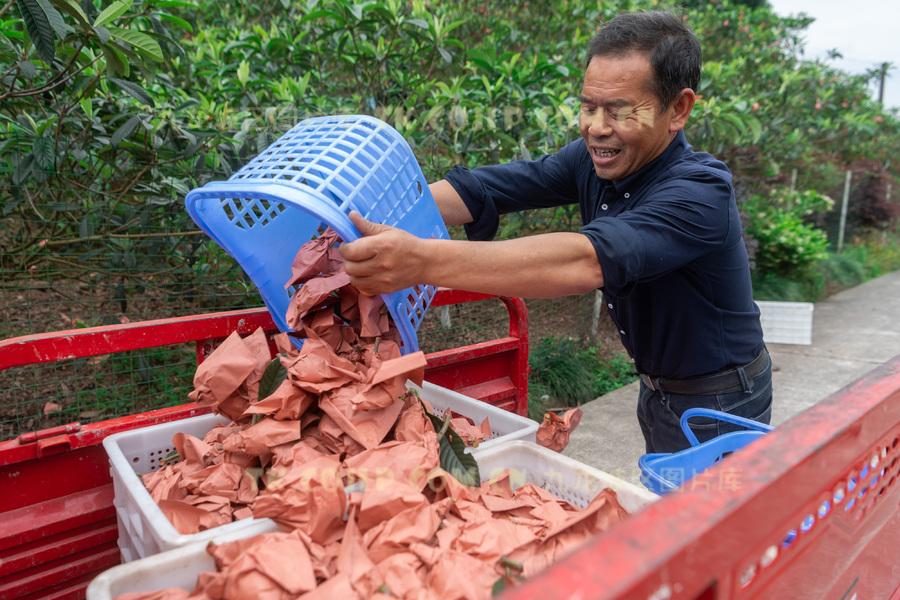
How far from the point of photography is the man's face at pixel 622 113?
1665mm

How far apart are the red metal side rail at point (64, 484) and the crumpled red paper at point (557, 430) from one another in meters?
0.91

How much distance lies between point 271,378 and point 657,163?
1191mm

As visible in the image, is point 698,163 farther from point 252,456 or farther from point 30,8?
point 30,8

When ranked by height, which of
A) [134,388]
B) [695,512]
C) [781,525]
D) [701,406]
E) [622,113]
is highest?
[622,113]

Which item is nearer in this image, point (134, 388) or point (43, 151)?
point (43, 151)

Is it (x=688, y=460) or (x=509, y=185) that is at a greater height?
(x=509, y=185)

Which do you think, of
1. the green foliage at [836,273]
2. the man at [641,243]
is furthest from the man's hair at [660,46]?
the green foliage at [836,273]

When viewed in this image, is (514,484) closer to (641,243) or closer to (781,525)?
(641,243)

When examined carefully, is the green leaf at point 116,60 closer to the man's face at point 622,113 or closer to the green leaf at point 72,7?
the green leaf at point 72,7

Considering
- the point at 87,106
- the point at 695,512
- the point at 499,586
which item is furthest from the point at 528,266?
the point at 87,106

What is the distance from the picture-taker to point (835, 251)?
12242 millimetres

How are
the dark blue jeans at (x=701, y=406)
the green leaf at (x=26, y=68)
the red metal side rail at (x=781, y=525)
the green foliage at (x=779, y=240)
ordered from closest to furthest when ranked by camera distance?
the red metal side rail at (x=781, y=525), the dark blue jeans at (x=701, y=406), the green leaf at (x=26, y=68), the green foliage at (x=779, y=240)

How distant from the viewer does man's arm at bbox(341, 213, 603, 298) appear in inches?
53.1

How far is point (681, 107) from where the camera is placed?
5.86 ft
